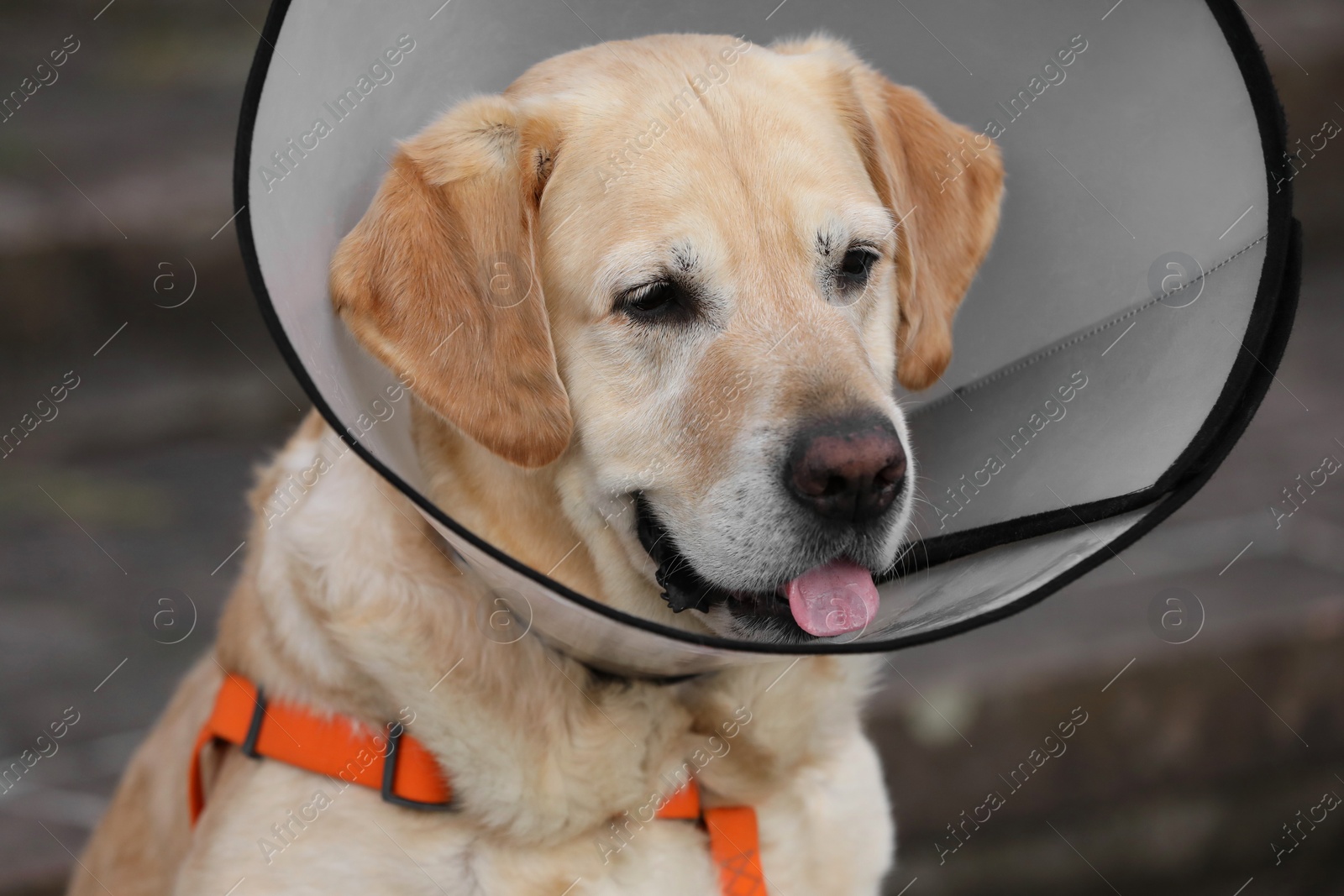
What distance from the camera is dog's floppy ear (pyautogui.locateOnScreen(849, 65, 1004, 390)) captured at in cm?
237

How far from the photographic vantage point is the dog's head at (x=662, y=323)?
1.93m

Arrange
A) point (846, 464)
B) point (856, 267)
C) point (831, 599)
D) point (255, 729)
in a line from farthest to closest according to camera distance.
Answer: point (856, 267), point (255, 729), point (831, 599), point (846, 464)

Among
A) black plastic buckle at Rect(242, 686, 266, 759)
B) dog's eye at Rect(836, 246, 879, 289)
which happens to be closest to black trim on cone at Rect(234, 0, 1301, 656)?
dog's eye at Rect(836, 246, 879, 289)

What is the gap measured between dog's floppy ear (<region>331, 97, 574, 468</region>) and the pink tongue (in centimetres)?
50

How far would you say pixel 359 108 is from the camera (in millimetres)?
2035

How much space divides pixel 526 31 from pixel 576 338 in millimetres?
789

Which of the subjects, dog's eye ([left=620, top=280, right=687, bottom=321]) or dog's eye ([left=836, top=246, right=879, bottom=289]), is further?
dog's eye ([left=836, top=246, right=879, bottom=289])

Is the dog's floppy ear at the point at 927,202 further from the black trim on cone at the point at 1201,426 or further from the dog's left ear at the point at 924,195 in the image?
the black trim on cone at the point at 1201,426

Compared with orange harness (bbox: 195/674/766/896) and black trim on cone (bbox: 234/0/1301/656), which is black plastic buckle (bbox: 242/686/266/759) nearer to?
orange harness (bbox: 195/674/766/896)

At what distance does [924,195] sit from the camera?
246 cm

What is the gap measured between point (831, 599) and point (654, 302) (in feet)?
2.05

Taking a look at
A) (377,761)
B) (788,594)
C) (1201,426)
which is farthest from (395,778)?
(1201,426)

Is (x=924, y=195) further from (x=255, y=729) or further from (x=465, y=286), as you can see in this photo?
(x=255, y=729)

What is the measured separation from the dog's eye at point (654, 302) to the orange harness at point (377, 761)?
879 millimetres
